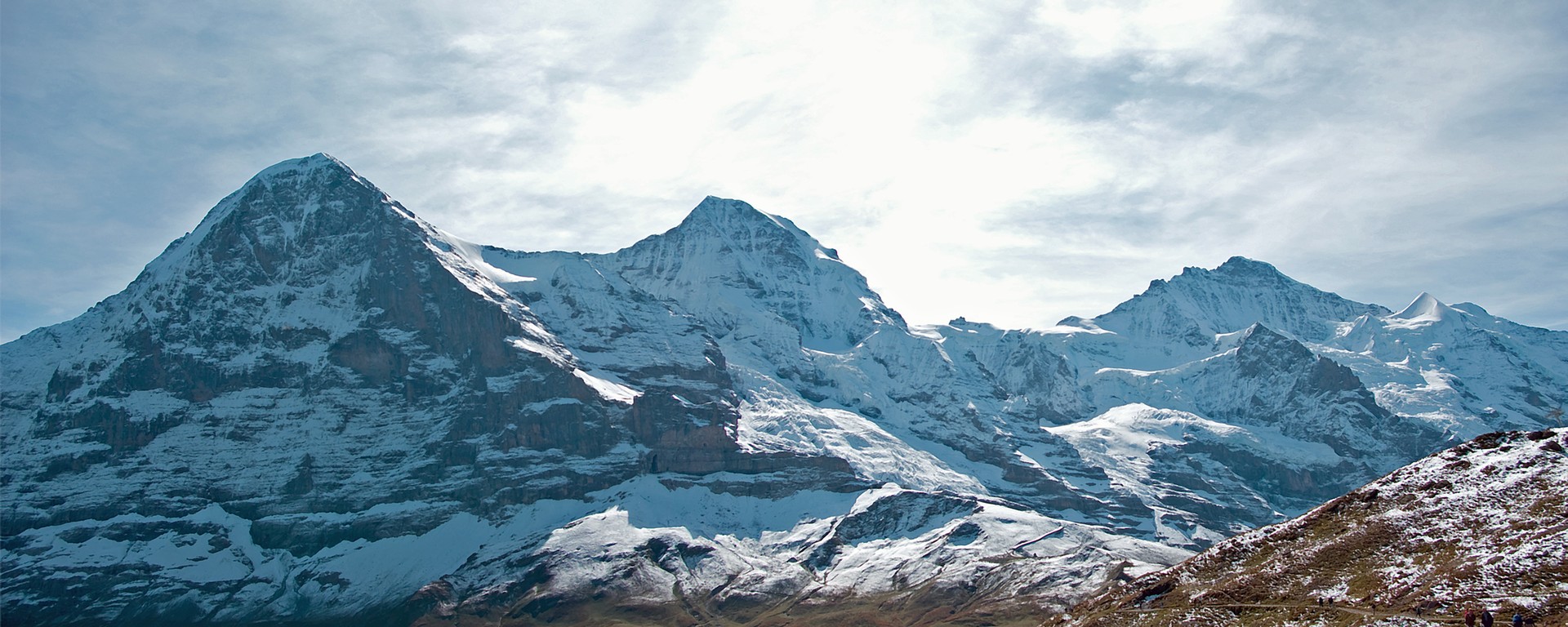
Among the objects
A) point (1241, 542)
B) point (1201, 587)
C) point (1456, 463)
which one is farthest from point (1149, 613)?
point (1456, 463)

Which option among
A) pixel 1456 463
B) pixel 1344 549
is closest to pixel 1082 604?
pixel 1344 549

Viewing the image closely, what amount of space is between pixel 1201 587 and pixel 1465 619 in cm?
2888

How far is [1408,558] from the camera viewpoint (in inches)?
4161

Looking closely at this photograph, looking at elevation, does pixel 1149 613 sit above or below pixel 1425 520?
below

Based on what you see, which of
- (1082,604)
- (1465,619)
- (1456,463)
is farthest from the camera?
(1082,604)

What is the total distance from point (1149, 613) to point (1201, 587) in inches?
257

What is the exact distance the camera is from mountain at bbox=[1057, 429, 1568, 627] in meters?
95.1

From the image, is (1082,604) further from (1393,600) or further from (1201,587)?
(1393,600)

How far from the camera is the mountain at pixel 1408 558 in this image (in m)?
95.1

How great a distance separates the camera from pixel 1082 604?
132 metres

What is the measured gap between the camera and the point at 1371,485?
12269 cm

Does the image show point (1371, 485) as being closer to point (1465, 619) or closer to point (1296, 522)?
point (1296, 522)

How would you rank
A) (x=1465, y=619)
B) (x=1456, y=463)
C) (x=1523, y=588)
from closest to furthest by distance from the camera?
(x=1465, y=619) → (x=1523, y=588) → (x=1456, y=463)

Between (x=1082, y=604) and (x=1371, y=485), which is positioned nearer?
(x=1371, y=485)
